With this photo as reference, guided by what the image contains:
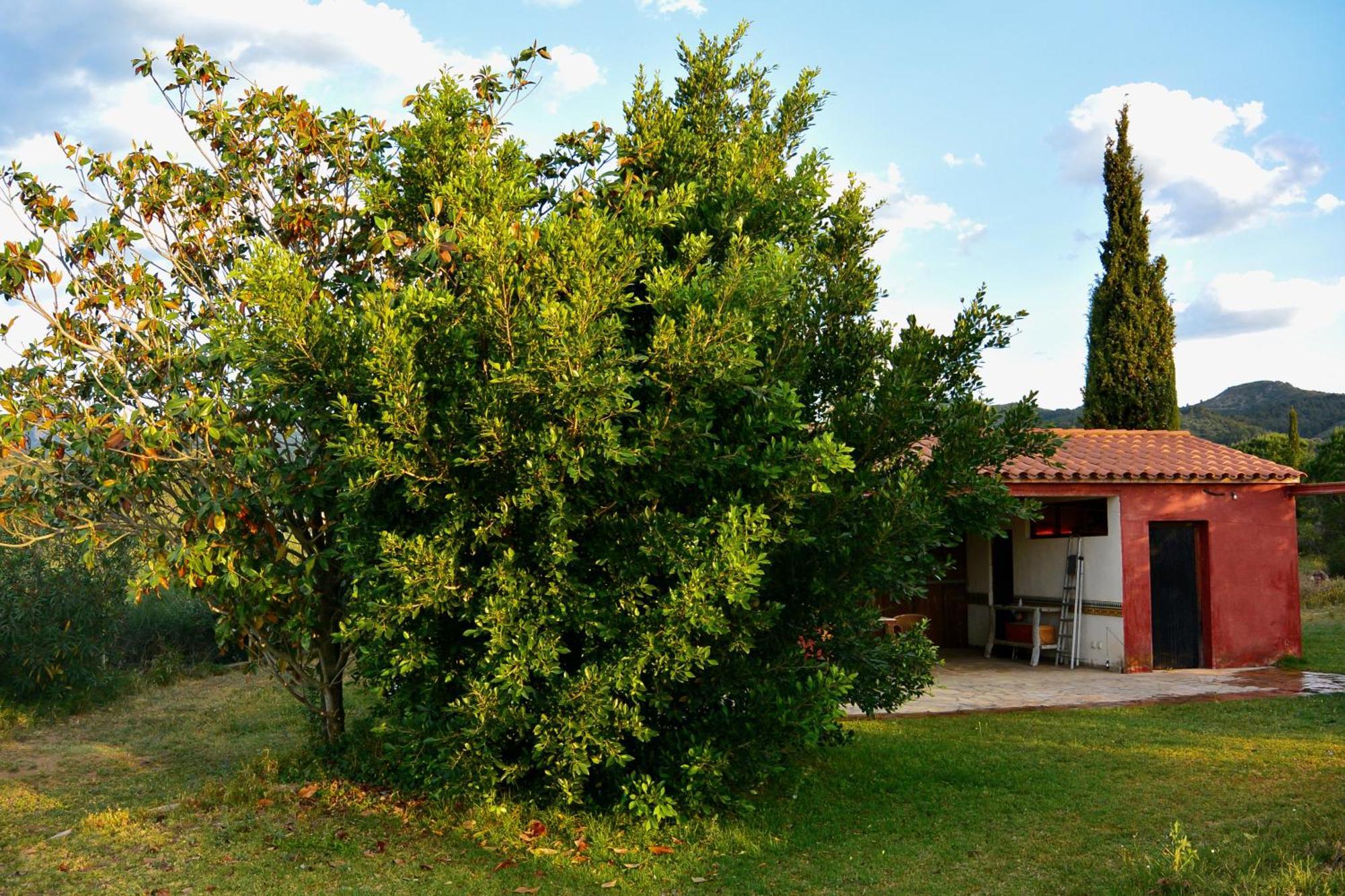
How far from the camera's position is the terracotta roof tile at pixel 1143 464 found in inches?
539

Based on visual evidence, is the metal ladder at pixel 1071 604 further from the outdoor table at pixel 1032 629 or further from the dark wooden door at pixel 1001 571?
the dark wooden door at pixel 1001 571

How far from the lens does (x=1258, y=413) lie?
153 ft

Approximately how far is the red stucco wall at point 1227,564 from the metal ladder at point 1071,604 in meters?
0.89

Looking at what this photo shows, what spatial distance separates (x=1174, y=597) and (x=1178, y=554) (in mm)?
609

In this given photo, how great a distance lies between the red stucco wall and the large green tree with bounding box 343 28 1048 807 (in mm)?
7754

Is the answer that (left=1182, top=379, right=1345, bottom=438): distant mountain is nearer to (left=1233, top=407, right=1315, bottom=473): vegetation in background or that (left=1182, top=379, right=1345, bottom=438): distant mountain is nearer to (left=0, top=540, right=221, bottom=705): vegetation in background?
(left=1233, top=407, right=1315, bottom=473): vegetation in background

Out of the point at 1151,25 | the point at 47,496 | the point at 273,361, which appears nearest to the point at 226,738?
the point at 47,496

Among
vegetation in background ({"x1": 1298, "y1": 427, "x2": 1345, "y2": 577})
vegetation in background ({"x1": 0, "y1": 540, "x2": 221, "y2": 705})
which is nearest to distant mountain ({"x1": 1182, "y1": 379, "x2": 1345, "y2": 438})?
vegetation in background ({"x1": 1298, "y1": 427, "x2": 1345, "y2": 577})

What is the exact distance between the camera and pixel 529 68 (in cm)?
805

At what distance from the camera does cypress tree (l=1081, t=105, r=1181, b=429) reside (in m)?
22.8

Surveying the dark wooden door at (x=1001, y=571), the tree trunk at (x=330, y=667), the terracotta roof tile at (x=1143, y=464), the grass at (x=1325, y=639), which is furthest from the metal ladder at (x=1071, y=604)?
the tree trunk at (x=330, y=667)

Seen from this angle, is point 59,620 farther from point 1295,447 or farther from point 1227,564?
point 1295,447

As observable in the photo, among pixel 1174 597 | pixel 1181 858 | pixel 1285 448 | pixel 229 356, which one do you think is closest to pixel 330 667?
pixel 229 356

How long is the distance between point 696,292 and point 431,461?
6.01ft
